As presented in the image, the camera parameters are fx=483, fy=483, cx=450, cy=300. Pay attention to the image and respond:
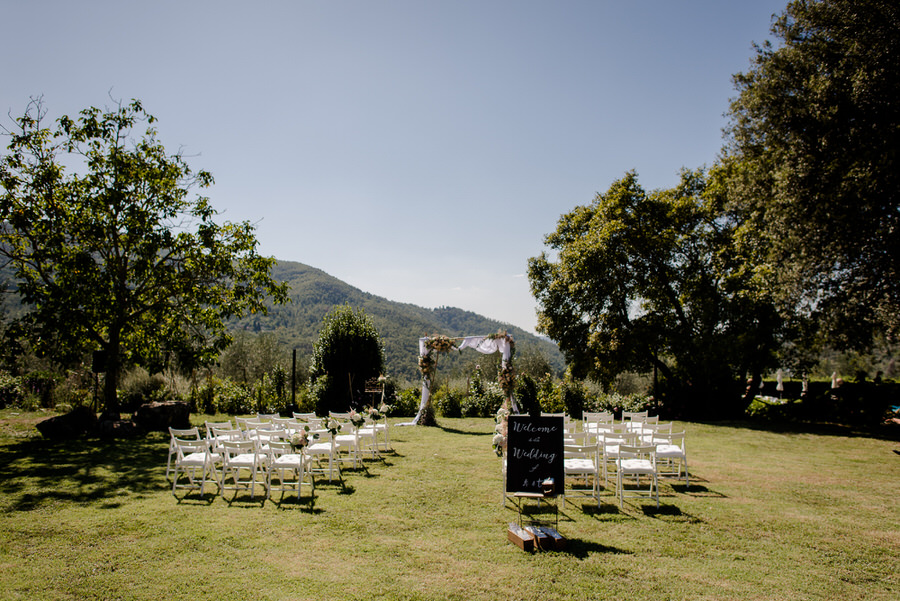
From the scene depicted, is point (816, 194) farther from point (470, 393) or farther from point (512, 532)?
point (470, 393)

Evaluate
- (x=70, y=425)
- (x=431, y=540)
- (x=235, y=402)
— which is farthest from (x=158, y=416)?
(x=431, y=540)

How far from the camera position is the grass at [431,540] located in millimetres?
3998

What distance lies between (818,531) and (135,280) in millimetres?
15970

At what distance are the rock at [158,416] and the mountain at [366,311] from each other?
46.3m

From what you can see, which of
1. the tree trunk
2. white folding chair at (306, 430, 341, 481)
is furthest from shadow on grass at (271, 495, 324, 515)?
the tree trunk

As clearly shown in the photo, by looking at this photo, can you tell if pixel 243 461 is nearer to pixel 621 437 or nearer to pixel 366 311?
pixel 621 437

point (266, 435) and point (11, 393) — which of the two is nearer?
point (266, 435)

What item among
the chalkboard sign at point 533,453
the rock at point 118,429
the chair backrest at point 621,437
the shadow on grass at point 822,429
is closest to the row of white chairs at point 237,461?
the chalkboard sign at point 533,453

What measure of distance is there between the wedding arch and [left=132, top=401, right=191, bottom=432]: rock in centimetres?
703

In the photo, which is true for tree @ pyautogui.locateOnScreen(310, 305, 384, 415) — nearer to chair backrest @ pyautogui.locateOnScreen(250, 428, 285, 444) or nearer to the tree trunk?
the tree trunk

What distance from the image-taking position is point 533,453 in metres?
5.95

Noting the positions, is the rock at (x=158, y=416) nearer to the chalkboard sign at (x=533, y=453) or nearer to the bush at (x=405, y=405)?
the bush at (x=405, y=405)

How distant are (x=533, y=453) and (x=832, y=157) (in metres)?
10.6

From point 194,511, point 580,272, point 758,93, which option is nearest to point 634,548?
point 194,511
